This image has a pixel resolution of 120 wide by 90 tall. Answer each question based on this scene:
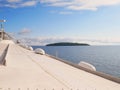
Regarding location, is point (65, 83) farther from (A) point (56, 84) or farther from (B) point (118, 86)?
(B) point (118, 86)

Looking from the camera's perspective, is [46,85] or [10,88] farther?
[46,85]

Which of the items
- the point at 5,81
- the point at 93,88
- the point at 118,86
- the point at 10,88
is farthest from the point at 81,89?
the point at 5,81

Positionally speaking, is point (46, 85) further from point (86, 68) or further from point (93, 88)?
point (86, 68)

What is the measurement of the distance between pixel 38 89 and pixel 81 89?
1.49m

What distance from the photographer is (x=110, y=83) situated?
898cm

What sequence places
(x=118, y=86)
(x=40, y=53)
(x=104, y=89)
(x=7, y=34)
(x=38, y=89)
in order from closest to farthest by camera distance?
(x=38, y=89), (x=104, y=89), (x=118, y=86), (x=40, y=53), (x=7, y=34)

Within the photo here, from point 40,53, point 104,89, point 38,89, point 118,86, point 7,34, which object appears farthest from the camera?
point 7,34

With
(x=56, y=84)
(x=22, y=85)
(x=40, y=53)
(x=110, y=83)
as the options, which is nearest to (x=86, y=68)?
(x=110, y=83)

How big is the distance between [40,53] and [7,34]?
50.6 m

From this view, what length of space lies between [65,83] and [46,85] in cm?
84

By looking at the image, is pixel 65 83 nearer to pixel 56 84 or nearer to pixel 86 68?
pixel 56 84

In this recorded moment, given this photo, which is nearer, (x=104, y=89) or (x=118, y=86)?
(x=104, y=89)

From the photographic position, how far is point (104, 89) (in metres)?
7.87

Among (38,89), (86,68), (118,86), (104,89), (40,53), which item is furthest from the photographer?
(40,53)
